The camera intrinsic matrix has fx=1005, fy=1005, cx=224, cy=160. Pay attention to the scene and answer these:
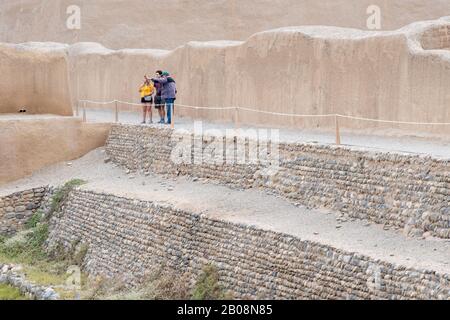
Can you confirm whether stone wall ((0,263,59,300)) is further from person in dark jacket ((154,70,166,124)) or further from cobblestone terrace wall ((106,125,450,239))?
person in dark jacket ((154,70,166,124))

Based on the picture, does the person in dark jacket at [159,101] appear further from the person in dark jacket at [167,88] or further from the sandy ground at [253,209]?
the sandy ground at [253,209]

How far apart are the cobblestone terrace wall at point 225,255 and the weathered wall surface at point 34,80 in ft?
13.7

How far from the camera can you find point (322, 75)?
821 inches

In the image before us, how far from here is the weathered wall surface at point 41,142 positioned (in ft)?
77.7

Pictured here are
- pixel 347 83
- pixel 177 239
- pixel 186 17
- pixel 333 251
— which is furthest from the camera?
pixel 186 17

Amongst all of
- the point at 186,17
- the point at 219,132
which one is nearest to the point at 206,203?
the point at 219,132

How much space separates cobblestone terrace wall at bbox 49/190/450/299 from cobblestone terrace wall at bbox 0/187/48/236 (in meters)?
1.03

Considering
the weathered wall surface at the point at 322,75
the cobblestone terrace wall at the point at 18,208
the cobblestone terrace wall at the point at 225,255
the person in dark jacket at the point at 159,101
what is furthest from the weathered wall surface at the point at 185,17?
the cobblestone terrace wall at the point at 225,255

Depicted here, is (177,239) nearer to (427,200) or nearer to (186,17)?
(427,200)

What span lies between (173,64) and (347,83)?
7671 millimetres

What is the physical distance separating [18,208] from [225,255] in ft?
25.8

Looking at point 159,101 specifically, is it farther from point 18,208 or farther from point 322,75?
point 322,75

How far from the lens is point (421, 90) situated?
18.4 metres

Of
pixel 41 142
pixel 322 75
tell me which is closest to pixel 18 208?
pixel 41 142
